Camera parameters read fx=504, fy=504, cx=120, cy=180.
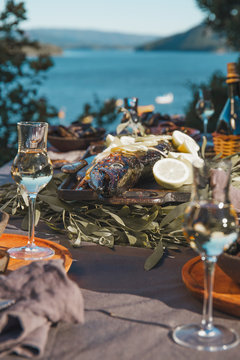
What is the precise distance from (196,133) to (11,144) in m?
3.58

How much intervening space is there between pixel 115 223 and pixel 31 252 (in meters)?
0.39

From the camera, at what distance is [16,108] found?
6520mm

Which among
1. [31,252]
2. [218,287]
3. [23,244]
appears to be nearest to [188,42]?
[23,244]

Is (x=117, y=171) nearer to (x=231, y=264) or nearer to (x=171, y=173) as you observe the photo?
(x=171, y=173)

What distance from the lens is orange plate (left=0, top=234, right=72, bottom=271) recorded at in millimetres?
1524

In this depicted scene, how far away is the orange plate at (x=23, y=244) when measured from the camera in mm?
1524

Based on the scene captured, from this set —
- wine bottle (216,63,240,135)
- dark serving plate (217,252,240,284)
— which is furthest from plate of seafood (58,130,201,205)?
wine bottle (216,63,240,135)

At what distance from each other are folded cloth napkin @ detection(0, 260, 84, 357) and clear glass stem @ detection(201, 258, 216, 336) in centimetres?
29

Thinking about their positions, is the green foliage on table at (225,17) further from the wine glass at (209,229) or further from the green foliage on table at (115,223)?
the wine glass at (209,229)

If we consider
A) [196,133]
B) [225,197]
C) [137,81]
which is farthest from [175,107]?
[225,197]

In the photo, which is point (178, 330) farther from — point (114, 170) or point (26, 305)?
point (114, 170)

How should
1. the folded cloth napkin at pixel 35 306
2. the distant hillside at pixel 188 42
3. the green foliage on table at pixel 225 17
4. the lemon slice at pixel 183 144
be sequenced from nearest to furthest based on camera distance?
1. the folded cloth napkin at pixel 35 306
2. the lemon slice at pixel 183 144
3. the green foliage on table at pixel 225 17
4. the distant hillside at pixel 188 42

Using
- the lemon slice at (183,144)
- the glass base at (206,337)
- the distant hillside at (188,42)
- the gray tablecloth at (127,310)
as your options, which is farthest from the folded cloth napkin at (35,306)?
the distant hillside at (188,42)

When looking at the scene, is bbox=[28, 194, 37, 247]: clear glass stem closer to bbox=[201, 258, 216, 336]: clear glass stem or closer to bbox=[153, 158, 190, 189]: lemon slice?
bbox=[153, 158, 190, 189]: lemon slice
